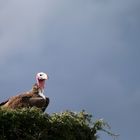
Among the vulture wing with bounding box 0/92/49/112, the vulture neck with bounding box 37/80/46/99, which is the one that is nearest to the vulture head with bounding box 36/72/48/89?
the vulture neck with bounding box 37/80/46/99

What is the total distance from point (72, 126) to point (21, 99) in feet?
14.8

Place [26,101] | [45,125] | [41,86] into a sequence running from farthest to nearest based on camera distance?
[41,86] < [26,101] < [45,125]

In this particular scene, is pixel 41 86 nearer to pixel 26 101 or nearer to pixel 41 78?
pixel 41 78

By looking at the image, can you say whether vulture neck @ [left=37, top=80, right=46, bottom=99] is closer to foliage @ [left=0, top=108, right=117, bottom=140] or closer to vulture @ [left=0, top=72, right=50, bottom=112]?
vulture @ [left=0, top=72, right=50, bottom=112]

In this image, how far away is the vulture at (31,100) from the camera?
18.5 meters

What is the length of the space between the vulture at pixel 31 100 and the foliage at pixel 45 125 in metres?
3.57

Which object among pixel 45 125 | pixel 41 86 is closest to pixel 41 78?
pixel 41 86

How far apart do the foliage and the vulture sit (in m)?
3.57

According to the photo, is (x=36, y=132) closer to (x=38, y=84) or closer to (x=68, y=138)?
(x=68, y=138)

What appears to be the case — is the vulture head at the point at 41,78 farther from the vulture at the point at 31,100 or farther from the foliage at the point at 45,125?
the foliage at the point at 45,125

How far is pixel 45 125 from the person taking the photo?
1396 cm

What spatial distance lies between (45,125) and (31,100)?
16.1 ft

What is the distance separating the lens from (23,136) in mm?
13500

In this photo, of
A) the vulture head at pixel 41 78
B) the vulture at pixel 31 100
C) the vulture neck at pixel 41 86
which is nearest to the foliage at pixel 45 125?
the vulture at pixel 31 100
